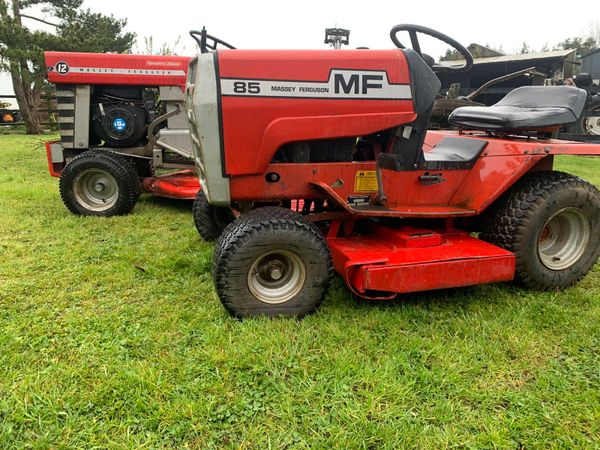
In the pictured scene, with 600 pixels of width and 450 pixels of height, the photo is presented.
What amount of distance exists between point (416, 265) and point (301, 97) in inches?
44.0

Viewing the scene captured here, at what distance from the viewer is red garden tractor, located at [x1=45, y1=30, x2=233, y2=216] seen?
4.95 metres

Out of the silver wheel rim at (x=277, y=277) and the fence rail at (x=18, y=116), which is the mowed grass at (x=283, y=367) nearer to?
the silver wheel rim at (x=277, y=277)

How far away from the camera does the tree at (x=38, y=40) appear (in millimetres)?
15562

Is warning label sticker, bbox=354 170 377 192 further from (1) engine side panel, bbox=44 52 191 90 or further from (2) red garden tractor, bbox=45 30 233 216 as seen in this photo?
(1) engine side panel, bbox=44 52 191 90

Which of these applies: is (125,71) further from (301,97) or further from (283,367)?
(283,367)

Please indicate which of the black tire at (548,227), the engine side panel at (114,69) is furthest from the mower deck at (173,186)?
the black tire at (548,227)

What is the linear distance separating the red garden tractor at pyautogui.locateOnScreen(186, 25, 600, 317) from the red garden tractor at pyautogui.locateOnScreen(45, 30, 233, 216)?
247cm

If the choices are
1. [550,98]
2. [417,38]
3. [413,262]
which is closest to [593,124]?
[550,98]

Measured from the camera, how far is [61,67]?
5082mm

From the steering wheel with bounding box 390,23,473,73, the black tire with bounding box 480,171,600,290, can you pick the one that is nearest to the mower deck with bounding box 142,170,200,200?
the steering wheel with bounding box 390,23,473,73

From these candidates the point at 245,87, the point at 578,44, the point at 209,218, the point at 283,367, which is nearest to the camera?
the point at 283,367

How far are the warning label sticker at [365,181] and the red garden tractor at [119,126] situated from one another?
268 cm

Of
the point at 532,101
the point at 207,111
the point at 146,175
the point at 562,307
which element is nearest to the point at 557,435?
the point at 562,307

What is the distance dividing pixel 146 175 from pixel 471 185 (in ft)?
13.2
